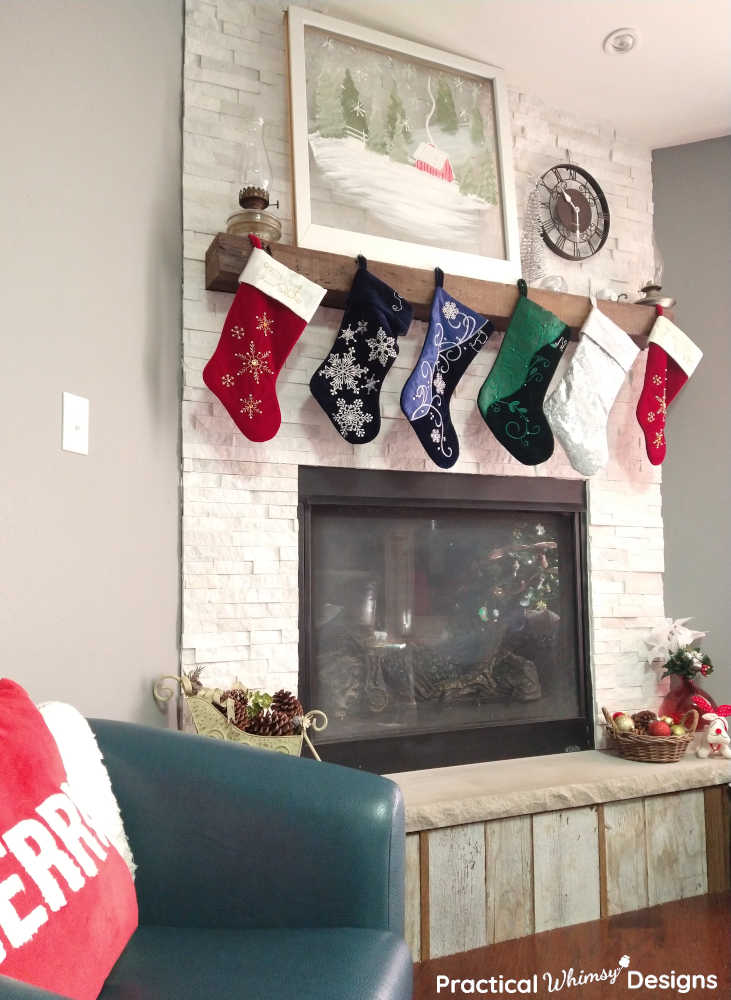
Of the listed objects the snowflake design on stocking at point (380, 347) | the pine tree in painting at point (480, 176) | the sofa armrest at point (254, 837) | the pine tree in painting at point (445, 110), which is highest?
the pine tree in painting at point (445, 110)

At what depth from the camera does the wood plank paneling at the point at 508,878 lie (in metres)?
1.82

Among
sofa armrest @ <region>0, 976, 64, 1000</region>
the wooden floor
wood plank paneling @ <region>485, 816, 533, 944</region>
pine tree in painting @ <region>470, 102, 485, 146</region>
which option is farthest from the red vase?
sofa armrest @ <region>0, 976, 64, 1000</region>

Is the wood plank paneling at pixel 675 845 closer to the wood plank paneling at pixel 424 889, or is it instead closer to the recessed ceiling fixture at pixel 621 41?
the wood plank paneling at pixel 424 889

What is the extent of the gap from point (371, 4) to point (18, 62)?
43.8 inches

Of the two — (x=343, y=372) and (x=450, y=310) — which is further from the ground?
(x=450, y=310)

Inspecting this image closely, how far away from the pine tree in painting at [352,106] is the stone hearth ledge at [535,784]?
5.84ft

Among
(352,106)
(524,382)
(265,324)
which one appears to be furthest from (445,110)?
(265,324)

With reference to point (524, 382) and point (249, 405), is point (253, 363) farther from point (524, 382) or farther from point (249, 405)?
point (524, 382)

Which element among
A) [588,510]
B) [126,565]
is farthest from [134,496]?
[588,510]

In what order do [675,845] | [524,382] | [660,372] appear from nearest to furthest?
[675,845] < [524,382] < [660,372]

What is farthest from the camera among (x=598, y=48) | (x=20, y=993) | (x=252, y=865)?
(x=598, y=48)

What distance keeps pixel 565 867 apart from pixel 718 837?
511 mm

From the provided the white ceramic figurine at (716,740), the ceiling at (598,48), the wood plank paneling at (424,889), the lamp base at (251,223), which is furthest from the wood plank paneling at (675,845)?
the ceiling at (598,48)

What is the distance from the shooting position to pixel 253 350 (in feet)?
6.09
